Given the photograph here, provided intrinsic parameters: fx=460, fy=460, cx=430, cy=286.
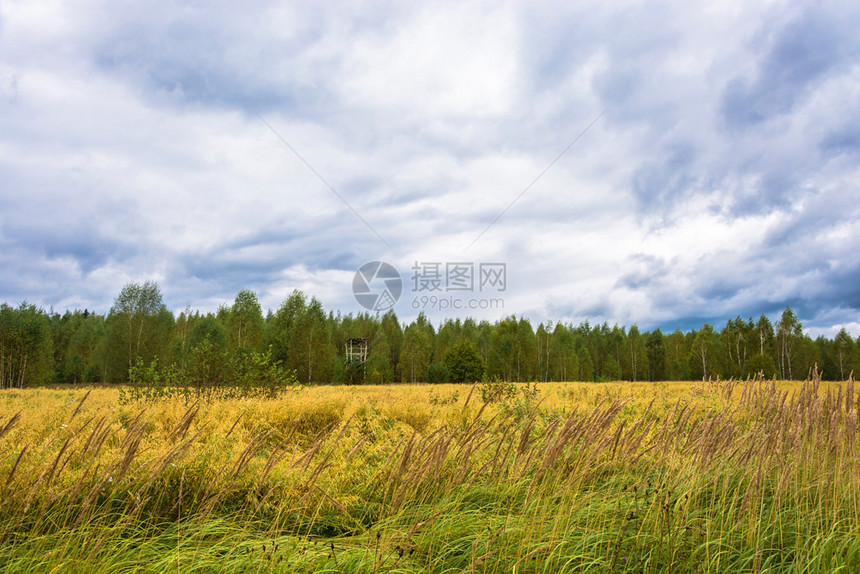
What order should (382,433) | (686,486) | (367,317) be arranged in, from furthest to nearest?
1. (367,317)
2. (382,433)
3. (686,486)

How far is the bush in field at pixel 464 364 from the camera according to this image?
36875mm

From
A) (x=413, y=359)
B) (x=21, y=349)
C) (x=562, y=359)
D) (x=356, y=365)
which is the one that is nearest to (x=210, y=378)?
(x=356, y=365)

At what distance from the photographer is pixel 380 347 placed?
2003 inches

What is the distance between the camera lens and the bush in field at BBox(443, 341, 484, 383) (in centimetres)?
3688

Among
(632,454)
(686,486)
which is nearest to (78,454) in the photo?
(632,454)

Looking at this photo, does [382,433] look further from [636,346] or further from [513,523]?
[636,346]

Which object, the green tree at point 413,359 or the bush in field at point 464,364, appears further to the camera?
the green tree at point 413,359

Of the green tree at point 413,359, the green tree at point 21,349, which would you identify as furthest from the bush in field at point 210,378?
the green tree at point 413,359

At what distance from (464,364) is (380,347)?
16.2 m

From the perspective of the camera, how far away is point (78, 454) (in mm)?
4758

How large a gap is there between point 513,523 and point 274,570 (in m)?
1.46

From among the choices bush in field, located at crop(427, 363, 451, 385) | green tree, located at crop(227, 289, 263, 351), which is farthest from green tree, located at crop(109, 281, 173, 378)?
bush in field, located at crop(427, 363, 451, 385)

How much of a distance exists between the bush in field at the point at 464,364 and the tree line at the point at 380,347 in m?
0.08

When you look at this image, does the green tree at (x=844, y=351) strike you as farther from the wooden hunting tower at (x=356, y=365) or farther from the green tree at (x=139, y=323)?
the green tree at (x=139, y=323)
